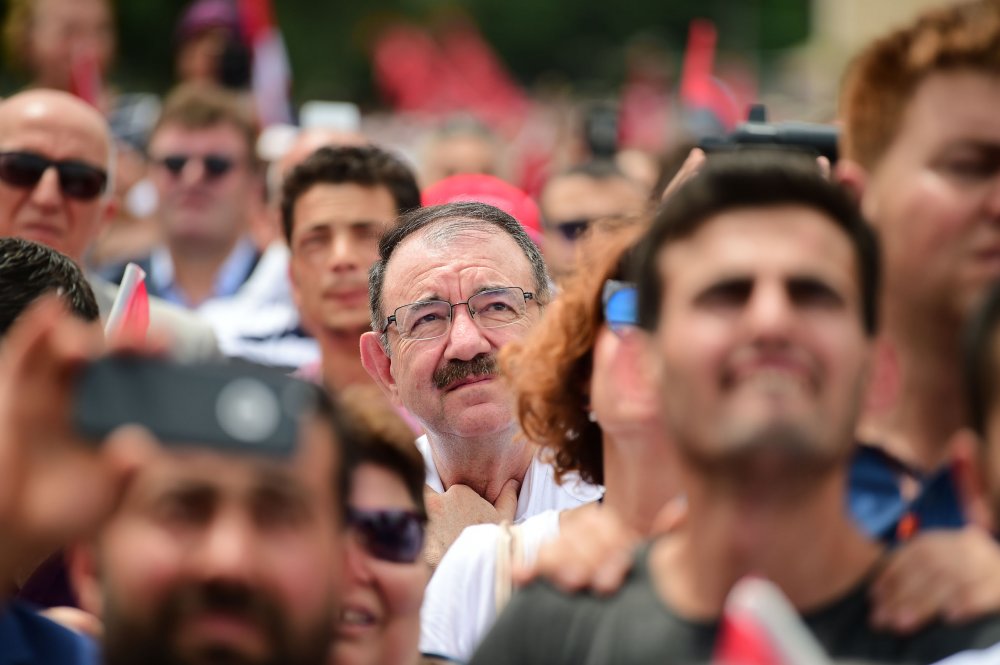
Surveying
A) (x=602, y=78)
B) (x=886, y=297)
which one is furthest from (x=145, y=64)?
(x=886, y=297)

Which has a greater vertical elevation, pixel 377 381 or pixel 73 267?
pixel 73 267

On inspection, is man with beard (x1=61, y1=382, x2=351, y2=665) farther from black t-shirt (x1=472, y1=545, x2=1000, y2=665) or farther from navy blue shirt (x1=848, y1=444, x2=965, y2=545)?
navy blue shirt (x1=848, y1=444, x2=965, y2=545)

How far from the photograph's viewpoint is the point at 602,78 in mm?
57844

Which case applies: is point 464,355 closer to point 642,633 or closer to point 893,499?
point 893,499

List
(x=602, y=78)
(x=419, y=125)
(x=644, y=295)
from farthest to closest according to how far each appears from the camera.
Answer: (x=602, y=78), (x=419, y=125), (x=644, y=295)

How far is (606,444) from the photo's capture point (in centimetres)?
399

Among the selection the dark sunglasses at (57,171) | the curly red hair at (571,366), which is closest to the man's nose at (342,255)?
the dark sunglasses at (57,171)

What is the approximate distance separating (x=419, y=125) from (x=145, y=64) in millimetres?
10761

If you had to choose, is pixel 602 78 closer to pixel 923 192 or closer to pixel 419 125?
pixel 419 125

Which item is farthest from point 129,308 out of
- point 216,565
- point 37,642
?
Answer: point 216,565

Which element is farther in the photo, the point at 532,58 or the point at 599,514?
the point at 532,58

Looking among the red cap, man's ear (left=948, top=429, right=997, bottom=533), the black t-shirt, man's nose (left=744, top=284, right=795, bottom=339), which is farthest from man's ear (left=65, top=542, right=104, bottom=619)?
the red cap

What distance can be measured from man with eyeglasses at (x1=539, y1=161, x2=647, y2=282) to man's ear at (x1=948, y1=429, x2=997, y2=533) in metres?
5.45

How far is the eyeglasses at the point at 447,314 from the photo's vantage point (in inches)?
191
